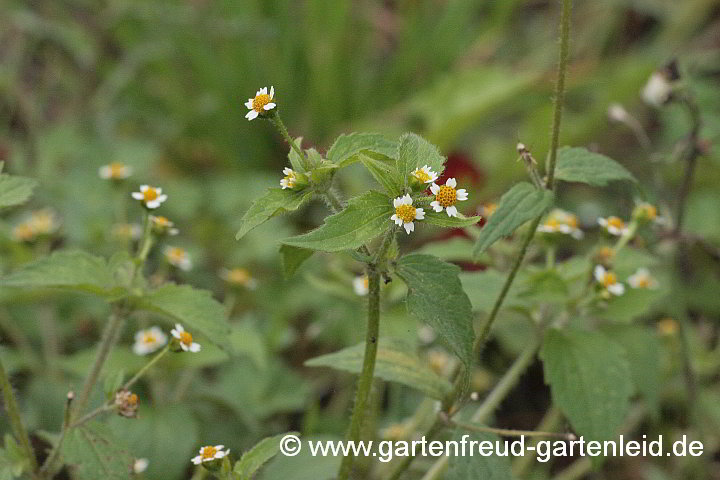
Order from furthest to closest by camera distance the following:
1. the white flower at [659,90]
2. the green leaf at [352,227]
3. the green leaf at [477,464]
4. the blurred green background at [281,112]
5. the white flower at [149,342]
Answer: the blurred green background at [281,112] → the white flower at [659,90] → the white flower at [149,342] → the green leaf at [477,464] → the green leaf at [352,227]

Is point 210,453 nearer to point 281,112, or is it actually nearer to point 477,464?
point 477,464

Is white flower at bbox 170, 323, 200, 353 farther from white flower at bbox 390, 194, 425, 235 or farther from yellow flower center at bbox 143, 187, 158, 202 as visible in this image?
white flower at bbox 390, 194, 425, 235

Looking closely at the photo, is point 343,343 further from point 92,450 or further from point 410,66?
point 410,66

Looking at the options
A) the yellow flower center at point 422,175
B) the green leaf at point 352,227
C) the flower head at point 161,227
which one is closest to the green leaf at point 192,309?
the flower head at point 161,227

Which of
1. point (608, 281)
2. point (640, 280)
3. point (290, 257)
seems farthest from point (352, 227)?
point (640, 280)

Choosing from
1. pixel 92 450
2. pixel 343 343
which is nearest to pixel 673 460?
pixel 343 343

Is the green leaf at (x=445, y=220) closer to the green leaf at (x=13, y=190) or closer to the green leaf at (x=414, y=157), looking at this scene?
the green leaf at (x=414, y=157)
